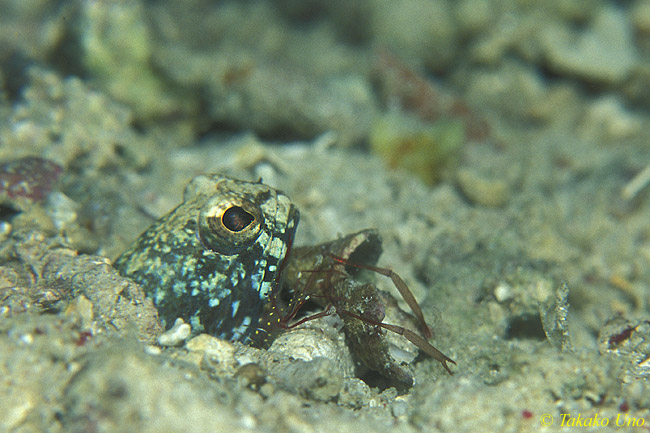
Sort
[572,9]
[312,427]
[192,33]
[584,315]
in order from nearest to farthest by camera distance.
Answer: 1. [312,427]
2. [584,315]
3. [572,9]
4. [192,33]

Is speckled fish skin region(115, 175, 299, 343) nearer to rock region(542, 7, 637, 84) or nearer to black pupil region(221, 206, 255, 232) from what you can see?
black pupil region(221, 206, 255, 232)

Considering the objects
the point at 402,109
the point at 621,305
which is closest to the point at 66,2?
the point at 402,109

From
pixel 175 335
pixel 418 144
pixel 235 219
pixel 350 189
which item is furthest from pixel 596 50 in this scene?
pixel 175 335

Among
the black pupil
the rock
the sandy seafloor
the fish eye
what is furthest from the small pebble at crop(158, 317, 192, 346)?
the rock

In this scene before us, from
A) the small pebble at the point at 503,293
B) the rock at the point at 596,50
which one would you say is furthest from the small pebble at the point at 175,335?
the rock at the point at 596,50

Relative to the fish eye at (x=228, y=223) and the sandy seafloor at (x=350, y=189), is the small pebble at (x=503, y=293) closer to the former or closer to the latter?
the sandy seafloor at (x=350, y=189)

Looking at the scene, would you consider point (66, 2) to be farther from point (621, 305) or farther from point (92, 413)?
point (621, 305)

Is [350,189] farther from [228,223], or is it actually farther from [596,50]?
[596,50]
